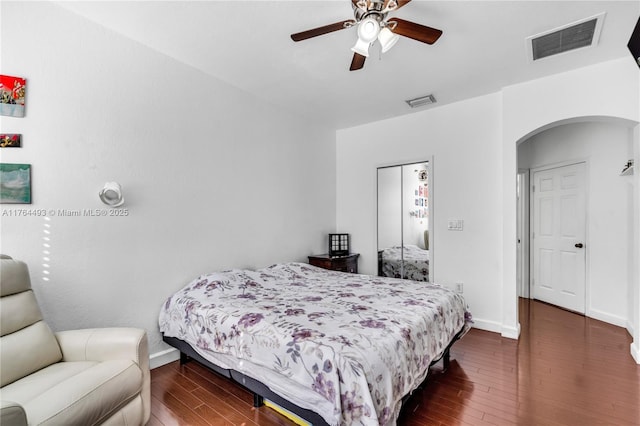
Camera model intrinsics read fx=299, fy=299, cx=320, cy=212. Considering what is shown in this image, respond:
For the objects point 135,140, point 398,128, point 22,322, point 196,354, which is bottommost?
point 196,354

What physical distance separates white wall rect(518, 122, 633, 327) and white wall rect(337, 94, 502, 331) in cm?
143

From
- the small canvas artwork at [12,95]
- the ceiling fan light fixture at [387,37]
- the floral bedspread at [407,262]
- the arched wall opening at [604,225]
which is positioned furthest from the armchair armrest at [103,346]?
the arched wall opening at [604,225]

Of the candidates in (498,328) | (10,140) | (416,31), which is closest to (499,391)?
(498,328)

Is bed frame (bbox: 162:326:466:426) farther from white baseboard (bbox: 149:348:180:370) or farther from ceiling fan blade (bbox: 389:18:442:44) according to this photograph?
ceiling fan blade (bbox: 389:18:442:44)

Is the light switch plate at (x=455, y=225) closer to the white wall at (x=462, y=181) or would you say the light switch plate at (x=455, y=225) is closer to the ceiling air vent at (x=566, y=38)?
the white wall at (x=462, y=181)

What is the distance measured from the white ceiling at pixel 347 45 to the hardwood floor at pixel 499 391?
105 inches

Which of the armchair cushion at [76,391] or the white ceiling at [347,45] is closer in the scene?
the armchair cushion at [76,391]

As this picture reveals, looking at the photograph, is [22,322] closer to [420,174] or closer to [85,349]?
[85,349]

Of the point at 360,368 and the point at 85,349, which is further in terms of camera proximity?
the point at 85,349

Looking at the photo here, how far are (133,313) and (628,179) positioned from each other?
16.6 ft

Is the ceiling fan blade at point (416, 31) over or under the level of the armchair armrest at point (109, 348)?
over

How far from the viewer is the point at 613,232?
3.61 metres

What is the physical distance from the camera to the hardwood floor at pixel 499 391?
190cm

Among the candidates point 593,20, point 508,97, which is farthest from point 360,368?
point 508,97
